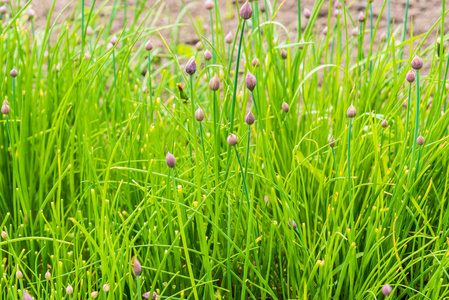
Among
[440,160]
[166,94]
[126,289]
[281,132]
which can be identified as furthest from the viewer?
[166,94]

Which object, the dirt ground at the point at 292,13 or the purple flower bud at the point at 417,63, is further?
the dirt ground at the point at 292,13

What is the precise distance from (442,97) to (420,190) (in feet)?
1.00

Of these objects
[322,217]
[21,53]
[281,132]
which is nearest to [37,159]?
[21,53]

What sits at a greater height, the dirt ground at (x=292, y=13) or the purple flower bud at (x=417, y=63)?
the purple flower bud at (x=417, y=63)

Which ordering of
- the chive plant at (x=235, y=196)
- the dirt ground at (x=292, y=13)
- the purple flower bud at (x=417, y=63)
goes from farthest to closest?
the dirt ground at (x=292, y=13) < the chive plant at (x=235, y=196) < the purple flower bud at (x=417, y=63)

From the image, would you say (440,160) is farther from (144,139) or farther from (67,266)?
(67,266)

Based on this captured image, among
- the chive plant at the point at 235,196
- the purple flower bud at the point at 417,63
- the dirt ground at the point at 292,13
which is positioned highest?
the purple flower bud at the point at 417,63

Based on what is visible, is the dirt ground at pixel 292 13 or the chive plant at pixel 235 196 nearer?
the chive plant at pixel 235 196

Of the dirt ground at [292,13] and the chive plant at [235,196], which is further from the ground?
the dirt ground at [292,13]

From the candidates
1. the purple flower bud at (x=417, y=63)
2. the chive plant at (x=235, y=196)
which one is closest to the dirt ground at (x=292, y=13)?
the chive plant at (x=235, y=196)

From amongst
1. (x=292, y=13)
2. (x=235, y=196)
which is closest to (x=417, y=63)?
(x=235, y=196)

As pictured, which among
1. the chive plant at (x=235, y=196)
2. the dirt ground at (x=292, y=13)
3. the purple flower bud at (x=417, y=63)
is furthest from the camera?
the dirt ground at (x=292, y=13)

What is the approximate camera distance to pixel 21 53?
2221 millimetres

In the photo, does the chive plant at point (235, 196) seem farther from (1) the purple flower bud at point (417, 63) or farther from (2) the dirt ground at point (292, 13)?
(2) the dirt ground at point (292, 13)
